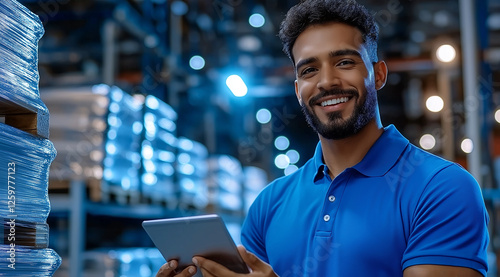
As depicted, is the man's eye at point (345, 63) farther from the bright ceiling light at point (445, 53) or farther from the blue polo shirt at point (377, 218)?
the bright ceiling light at point (445, 53)

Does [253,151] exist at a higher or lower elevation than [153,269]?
higher

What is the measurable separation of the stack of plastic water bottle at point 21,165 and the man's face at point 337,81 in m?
1.09

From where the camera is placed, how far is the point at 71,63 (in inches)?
375

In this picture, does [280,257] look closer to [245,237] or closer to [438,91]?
[245,237]

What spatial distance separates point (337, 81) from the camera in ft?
7.82

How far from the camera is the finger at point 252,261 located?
212 centimetres

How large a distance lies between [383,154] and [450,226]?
469 millimetres

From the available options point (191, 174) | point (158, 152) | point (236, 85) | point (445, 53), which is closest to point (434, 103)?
point (445, 53)

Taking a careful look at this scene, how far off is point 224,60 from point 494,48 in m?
3.97

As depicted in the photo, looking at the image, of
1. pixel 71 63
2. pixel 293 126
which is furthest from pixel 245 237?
pixel 293 126

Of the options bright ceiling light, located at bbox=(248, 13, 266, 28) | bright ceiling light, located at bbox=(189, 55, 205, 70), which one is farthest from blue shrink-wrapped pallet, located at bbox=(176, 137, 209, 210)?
bright ceiling light, located at bbox=(248, 13, 266, 28)

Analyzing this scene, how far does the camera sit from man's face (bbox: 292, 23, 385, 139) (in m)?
2.38

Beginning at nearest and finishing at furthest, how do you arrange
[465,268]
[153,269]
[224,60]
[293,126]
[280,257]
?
[465,268]
[280,257]
[153,269]
[224,60]
[293,126]

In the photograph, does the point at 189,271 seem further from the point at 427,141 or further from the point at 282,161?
the point at 427,141
